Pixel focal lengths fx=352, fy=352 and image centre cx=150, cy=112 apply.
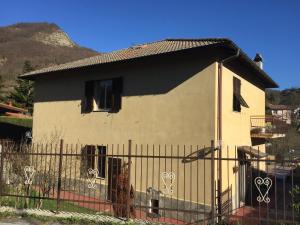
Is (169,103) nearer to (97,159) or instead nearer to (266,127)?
(97,159)

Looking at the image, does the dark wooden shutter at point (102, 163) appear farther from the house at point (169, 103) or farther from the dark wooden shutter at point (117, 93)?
the dark wooden shutter at point (117, 93)

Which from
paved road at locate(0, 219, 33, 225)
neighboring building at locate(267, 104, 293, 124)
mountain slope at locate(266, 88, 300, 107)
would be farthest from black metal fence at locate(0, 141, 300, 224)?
mountain slope at locate(266, 88, 300, 107)

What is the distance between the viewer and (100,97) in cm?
1636

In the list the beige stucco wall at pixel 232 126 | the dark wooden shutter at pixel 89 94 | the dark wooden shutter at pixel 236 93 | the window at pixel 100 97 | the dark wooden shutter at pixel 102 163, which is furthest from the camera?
the dark wooden shutter at pixel 89 94

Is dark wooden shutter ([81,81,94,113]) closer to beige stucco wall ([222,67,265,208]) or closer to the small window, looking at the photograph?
the small window

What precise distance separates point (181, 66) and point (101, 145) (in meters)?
5.35

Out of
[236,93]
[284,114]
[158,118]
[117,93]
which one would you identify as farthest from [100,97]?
[284,114]

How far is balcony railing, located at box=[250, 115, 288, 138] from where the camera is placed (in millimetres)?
16608

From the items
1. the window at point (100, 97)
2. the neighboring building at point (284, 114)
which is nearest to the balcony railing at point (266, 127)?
the neighboring building at point (284, 114)

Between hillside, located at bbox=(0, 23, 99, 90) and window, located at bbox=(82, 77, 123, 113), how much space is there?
2107 inches

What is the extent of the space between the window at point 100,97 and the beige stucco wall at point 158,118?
0.29 m

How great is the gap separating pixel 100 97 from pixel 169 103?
4.21 m

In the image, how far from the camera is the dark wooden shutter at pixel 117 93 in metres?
15.1

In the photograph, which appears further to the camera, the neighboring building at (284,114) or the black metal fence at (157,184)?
the neighboring building at (284,114)
